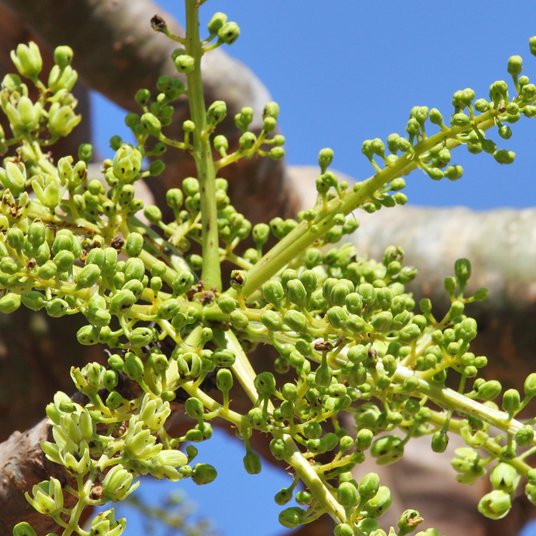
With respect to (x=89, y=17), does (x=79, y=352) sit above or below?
below

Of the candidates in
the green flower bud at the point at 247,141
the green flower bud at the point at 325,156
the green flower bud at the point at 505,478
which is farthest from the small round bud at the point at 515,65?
the green flower bud at the point at 505,478

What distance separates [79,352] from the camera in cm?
274

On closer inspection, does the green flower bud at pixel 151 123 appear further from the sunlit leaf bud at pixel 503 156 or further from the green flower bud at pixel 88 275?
the sunlit leaf bud at pixel 503 156

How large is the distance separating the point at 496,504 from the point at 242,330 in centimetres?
42

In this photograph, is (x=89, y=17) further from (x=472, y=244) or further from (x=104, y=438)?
(x=104, y=438)

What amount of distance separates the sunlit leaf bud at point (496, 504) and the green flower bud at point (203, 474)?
1.09 feet

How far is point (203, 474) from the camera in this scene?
0.85 m

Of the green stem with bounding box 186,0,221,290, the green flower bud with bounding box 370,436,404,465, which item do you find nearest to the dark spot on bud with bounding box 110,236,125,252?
the green stem with bounding box 186,0,221,290

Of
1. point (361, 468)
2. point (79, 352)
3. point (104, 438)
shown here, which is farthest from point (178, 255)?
point (79, 352)

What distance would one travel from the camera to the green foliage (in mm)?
791

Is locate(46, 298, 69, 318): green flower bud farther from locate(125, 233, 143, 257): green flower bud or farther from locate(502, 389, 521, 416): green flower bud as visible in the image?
locate(502, 389, 521, 416): green flower bud

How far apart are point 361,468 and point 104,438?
70.5 inches

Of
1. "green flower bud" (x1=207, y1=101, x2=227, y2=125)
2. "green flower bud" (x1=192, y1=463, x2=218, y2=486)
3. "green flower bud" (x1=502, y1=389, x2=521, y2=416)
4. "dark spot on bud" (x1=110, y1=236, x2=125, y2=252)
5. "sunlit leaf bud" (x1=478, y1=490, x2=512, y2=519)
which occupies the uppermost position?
"green flower bud" (x1=207, y1=101, x2=227, y2=125)

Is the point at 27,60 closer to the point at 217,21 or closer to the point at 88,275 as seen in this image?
the point at 217,21
